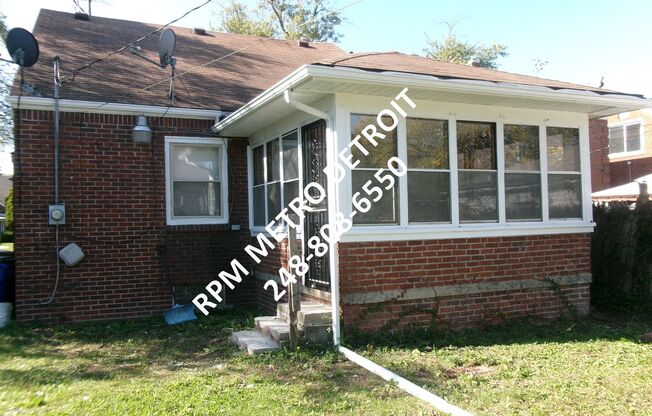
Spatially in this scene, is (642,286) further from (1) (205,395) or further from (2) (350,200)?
(1) (205,395)

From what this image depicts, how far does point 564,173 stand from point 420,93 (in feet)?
9.33

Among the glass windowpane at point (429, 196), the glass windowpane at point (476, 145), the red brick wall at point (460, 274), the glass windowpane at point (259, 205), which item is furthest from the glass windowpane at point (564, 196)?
the glass windowpane at point (259, 205)

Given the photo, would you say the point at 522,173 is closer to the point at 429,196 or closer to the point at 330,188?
the point at 429,196

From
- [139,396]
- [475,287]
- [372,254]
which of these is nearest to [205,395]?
[139,396]

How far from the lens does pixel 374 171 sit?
6.46m

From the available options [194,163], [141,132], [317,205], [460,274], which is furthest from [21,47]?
[460,274]

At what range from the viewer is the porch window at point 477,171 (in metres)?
6.97

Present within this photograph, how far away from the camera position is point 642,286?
8.47 m

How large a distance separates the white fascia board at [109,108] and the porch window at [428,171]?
11.9 ft

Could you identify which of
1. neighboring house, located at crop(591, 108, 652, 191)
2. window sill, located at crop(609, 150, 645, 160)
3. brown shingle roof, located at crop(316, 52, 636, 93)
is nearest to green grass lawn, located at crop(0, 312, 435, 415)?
brown shingle roof, located at crop(316, 52, 636, 93)

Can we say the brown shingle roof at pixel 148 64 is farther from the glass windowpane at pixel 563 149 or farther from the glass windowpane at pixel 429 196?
the glass windowpane at pixel 563 149

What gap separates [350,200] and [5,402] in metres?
3.96

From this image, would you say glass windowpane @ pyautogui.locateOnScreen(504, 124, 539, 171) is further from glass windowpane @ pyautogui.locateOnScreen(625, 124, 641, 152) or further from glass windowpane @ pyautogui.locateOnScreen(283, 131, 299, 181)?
glass windowpane @ pyautogui.locateOnScreen(625, 124, 641, 152)

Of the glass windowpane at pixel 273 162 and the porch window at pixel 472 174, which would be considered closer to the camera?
the porch window at pixel 472 174
